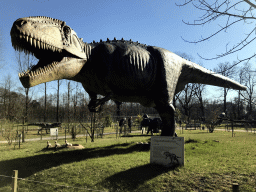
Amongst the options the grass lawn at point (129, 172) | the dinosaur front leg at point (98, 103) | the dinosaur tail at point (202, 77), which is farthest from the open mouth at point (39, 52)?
the dinosaur tail at point (202, 77)

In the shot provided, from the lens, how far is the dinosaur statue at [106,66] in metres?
3.87

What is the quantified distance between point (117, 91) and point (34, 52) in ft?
7.86

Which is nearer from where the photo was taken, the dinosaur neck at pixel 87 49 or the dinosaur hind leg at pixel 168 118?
the dinosaur neck at pixel 87 49

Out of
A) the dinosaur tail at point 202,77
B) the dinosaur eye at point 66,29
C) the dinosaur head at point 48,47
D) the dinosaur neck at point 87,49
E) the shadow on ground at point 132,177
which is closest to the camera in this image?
the dinosaur head at point 48,47

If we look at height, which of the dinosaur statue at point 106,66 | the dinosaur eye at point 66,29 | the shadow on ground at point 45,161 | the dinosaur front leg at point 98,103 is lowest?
the shadow on ground at point 45,161

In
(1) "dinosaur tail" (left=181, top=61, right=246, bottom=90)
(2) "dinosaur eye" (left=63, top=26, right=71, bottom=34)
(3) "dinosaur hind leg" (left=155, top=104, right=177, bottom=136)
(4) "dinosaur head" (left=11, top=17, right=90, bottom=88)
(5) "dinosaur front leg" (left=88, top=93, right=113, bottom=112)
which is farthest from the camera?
(1) "dinosaur tail" (left=181, top=61, right=246, bottom=90)

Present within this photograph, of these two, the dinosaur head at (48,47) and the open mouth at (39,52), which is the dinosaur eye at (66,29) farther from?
the open mouth at (39,52)

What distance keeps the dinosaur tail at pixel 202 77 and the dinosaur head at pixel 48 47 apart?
382 centimetres

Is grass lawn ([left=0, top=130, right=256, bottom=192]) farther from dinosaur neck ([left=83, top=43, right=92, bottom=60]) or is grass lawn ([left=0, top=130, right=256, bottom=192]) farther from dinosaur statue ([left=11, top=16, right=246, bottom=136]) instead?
dinosaur neck ([left=83, top=43, right=92, bottom=60])

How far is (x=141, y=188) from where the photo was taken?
4.02 metres

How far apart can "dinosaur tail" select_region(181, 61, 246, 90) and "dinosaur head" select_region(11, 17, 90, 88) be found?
3.82m

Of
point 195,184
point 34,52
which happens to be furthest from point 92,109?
point 195,184

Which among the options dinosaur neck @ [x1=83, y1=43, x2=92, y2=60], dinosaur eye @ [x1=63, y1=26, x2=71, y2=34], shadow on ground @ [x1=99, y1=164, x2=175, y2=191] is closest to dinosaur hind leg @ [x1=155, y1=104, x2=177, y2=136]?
shadow on ground @ [x1=99, y1=164, x2=175, y2=191]

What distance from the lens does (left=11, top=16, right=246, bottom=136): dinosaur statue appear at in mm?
3873
